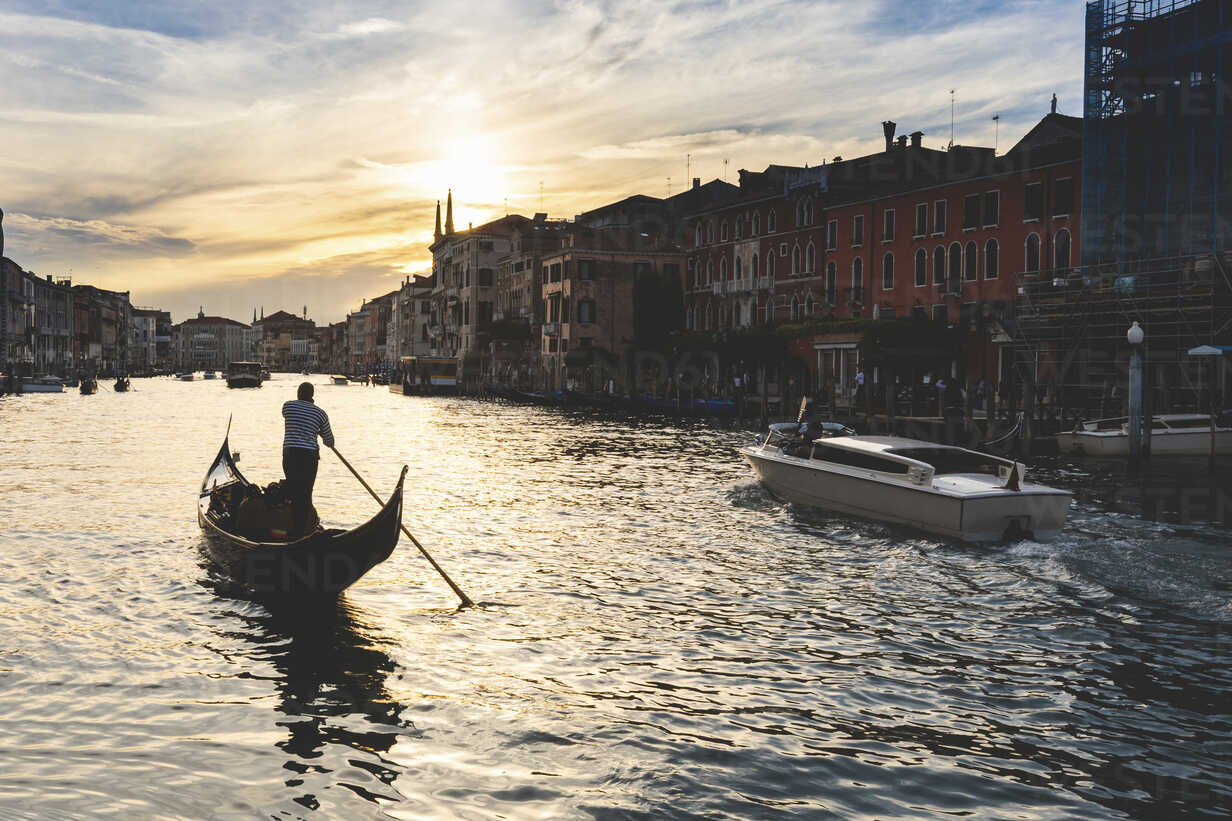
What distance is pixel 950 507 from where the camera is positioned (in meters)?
12.9

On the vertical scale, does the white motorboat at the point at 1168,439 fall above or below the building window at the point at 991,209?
below

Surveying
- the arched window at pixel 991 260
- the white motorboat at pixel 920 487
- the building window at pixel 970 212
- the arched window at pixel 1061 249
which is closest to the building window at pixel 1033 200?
the arched window at pixel 1061 249

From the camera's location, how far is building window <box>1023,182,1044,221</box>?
38438 millimetres

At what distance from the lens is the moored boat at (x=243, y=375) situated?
95.7 metres

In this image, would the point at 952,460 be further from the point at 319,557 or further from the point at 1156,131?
the point at 1156,131

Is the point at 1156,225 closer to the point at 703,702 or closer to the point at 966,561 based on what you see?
the point at 966,561

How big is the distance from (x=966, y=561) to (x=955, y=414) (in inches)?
792

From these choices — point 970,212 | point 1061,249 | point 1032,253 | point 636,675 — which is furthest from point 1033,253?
point 636,675

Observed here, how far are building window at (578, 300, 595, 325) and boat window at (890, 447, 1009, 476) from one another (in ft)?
185

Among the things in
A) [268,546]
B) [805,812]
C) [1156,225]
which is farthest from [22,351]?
[805,812]

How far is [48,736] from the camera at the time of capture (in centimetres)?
640

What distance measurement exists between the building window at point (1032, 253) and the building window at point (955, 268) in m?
3.34

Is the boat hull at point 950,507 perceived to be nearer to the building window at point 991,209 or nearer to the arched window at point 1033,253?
the arched window at point 1033,253

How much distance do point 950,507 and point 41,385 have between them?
69.0 metres
